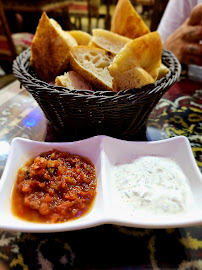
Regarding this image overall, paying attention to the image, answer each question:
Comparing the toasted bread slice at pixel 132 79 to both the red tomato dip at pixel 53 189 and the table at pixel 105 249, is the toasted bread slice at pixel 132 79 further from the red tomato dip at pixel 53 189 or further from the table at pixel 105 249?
the table at pixel 105 249

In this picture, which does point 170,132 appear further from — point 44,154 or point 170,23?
A: point 170,23

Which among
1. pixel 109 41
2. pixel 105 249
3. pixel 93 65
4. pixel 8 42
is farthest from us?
pixel 8 42

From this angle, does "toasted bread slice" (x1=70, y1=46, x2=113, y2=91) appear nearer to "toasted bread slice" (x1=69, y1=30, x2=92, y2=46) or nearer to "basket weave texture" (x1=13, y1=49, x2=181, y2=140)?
"basket weave texture" (x1=13, y1=49, x2=181, y2=140)

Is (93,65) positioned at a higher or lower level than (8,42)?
higher

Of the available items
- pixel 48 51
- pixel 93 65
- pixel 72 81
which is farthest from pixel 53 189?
pixel 48 51

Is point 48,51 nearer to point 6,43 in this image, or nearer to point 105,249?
point 105,249
